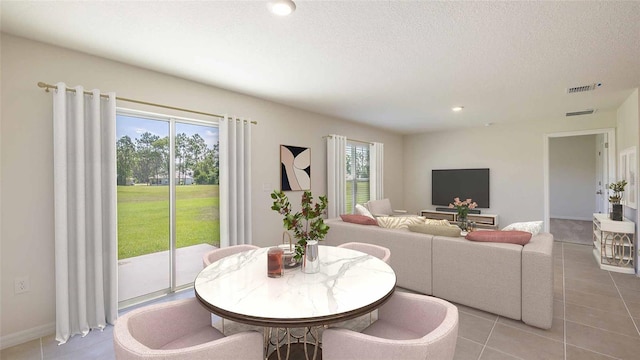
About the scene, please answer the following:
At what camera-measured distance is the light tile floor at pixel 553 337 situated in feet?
6.82

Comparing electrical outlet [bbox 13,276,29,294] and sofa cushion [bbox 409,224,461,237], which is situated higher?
sofa cushion [bbox 409,224,461,237]

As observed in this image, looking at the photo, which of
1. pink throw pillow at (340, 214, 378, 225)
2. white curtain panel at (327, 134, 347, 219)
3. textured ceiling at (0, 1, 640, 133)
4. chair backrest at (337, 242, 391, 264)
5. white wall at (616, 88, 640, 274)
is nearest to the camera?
textured ceiling at (0, 1, 640, 133)

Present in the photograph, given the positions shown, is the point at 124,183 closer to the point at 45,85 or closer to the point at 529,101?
the point at 45,85

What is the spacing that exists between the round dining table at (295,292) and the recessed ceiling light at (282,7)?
1720mm

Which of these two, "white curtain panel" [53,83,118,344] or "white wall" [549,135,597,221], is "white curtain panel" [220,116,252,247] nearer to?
"white curtain panel" [53,83,118,344]

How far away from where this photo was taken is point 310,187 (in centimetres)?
475

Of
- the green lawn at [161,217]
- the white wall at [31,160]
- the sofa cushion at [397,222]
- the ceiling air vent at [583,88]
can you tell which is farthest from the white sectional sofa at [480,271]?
the white wall at [31,160]

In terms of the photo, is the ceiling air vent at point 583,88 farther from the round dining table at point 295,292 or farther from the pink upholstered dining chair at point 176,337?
the pink upholstered dining chair at point 176,337

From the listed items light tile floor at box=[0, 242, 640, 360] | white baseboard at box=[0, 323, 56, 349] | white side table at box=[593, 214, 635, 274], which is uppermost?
white side table at box=[593, 214, 635, 274]

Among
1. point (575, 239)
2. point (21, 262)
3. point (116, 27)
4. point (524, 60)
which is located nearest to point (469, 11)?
point (524, 60)

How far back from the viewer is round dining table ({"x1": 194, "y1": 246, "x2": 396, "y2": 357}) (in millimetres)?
1217

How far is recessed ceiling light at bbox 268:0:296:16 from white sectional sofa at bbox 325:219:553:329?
97.4 inches

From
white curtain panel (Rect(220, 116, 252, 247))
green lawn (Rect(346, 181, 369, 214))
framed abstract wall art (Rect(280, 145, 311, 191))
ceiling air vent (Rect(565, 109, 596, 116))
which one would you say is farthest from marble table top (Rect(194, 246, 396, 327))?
ceiling air vent (Rect(565, 109, 596, 116))

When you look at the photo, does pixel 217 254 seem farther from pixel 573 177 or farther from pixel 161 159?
pixel 573 177
